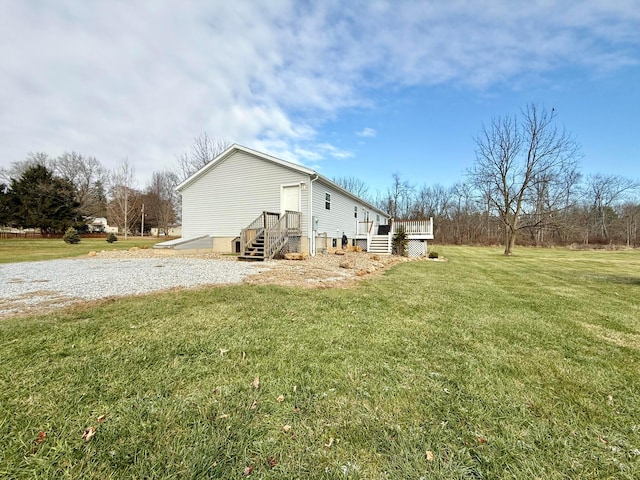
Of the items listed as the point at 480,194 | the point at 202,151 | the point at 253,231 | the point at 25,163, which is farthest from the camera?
the point at 25,163

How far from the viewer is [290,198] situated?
43.5 feet

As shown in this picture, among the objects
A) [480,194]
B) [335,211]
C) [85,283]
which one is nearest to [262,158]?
[335,211]

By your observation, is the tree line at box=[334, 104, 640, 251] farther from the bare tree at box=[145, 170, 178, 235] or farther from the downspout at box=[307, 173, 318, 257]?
the bare tree at box=[145, 170, 178, 235]

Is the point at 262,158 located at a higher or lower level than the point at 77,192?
lower

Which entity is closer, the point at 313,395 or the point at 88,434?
the point at 88,434

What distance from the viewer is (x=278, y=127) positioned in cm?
1694

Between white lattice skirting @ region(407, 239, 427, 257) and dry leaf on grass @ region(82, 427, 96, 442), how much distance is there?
16.0m

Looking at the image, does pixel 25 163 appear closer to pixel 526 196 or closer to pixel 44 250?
pixel 44 250

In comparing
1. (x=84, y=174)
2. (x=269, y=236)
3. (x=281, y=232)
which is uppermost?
(x=84, y=174)

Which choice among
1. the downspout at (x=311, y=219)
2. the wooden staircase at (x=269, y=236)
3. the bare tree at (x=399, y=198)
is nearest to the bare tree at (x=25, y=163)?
the wooden staircase at (x=269, y=236)

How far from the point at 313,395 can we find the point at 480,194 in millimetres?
33716

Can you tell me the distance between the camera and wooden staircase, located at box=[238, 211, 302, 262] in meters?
10.9

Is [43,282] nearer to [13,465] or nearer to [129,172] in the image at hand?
[13,465]

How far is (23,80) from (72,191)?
2719 centimetres
